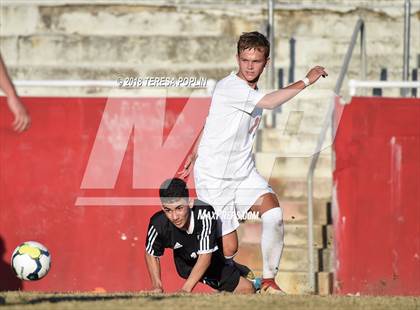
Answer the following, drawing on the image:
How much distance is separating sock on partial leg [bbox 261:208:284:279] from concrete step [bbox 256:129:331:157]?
4325mm

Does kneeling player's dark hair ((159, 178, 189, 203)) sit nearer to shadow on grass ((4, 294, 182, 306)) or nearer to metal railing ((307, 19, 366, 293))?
shadow on grass ((4, 294, 182, 306))

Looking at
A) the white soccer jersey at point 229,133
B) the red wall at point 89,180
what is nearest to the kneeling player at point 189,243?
the white soccer jersey at point 229,133

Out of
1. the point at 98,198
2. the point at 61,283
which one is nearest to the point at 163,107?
the point at 98,198

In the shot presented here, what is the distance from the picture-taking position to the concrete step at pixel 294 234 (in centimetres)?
1538

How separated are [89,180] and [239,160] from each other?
4.18 metres

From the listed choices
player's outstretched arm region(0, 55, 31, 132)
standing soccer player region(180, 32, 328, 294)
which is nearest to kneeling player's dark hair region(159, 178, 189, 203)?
standing soccer player region(180, 32, 328, 294)

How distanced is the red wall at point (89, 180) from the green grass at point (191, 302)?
4.81 m

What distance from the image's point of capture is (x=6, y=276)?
1547 centimetres

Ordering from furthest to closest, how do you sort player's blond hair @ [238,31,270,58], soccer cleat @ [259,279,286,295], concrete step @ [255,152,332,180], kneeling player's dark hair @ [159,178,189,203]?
concrete step @ [255,152,332,180] < soccer cleat @ [259,279,286,295] < kneeling player's dark hair @ [159,178,189,203] < player's blond hair @ [238,31,270,58]

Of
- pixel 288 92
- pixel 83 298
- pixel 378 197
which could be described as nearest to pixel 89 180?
pixel 378 197

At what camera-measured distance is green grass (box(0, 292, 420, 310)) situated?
9500mm

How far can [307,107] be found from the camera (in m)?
16.7

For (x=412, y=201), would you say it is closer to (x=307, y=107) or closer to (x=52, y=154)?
(x=307, y=107)

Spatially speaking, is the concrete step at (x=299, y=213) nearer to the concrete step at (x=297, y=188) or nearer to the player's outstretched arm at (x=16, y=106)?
the concrete step at (x=297, y=188)
